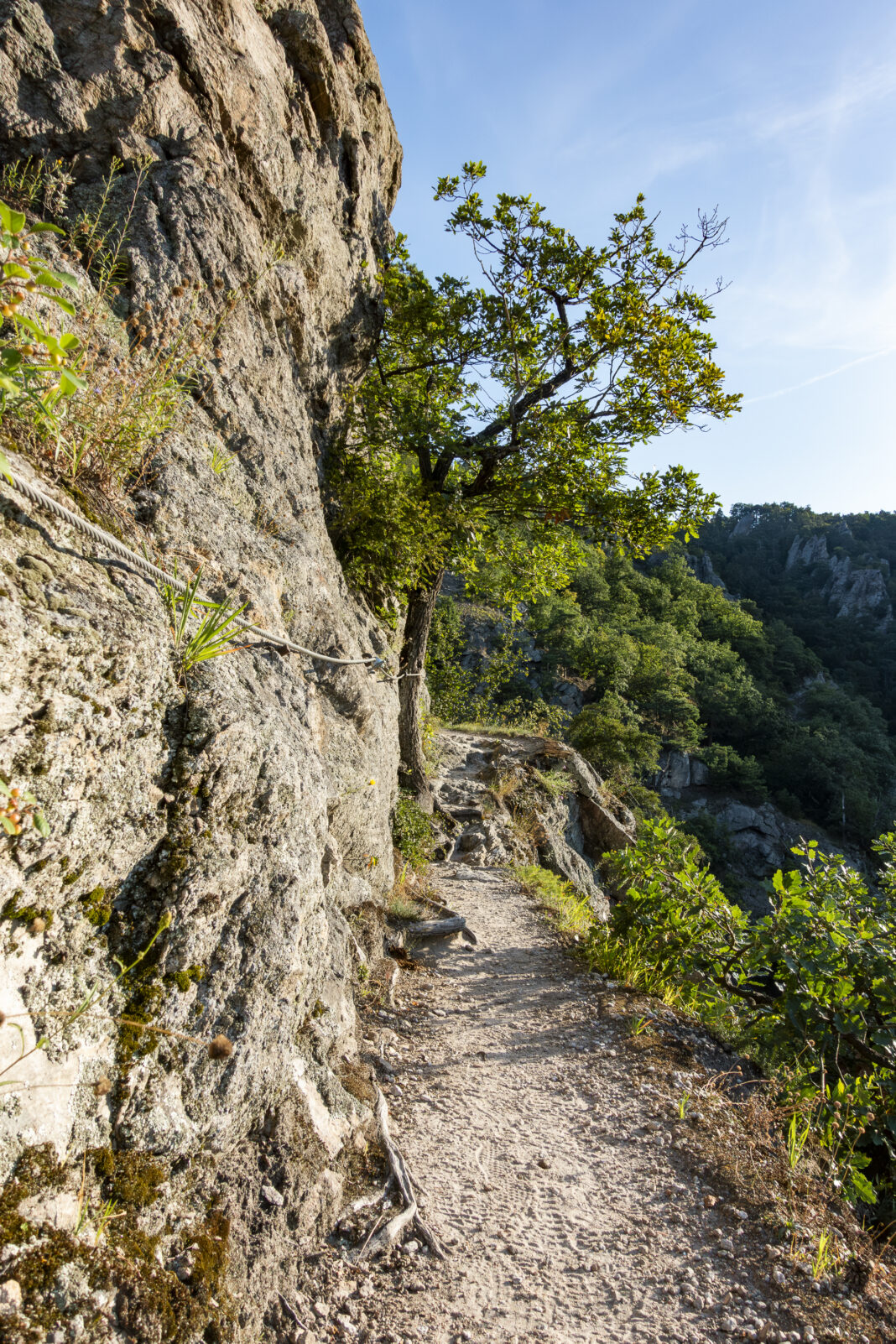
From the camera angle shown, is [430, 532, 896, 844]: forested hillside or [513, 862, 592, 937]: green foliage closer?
→ [513, 862, 592, 937]: green foliage

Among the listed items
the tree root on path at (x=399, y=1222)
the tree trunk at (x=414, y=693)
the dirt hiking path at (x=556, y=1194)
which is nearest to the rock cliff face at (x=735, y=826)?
the tree trunk at (x=414, y=693)

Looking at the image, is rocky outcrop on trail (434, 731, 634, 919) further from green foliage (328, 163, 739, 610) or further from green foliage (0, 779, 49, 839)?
green foliage (0, 779, 49, 839)

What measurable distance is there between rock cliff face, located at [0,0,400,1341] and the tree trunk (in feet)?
11.1

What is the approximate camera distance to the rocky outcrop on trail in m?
9.40

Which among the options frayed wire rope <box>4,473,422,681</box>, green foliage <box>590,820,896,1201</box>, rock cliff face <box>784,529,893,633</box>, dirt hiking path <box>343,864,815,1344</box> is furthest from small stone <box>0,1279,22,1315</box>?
rock cliff face <box>784,529,893,633</box>

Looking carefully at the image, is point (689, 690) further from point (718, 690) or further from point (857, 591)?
point (857, 591)

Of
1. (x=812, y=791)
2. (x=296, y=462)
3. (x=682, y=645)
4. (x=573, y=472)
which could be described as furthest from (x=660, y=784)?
(x=296, y=462)

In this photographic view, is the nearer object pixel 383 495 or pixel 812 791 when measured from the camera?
pixel 383 495

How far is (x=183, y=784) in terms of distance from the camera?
234 centimetres

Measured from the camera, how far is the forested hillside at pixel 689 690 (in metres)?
19.0

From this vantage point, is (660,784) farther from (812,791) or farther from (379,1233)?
(379,1233)

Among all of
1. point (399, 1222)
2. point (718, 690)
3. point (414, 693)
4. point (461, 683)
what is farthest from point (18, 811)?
point (718, 690)

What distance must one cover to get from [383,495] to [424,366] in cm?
249

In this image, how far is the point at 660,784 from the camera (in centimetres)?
3953
